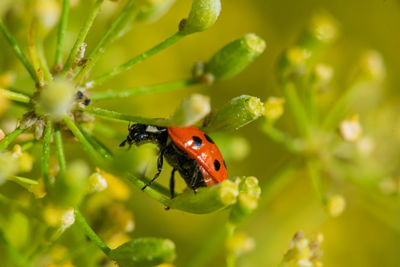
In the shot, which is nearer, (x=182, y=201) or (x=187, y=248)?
(x=182, y=201)

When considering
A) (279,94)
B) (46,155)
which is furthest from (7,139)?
(279,94)

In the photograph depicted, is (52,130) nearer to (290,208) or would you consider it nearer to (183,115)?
(183,115)

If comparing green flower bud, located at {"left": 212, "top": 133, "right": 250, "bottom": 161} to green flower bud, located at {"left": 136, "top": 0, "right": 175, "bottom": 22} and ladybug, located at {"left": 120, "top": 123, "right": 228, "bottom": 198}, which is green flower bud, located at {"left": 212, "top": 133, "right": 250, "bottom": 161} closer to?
ladybug, located at {"left": 120, "top": 123, "right": 228, "bottom": 198}

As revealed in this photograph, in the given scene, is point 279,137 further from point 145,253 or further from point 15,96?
point 15,96

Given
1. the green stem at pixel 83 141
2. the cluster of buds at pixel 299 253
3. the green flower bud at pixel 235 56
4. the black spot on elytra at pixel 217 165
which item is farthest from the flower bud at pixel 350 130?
the green stem at pixel 83 141

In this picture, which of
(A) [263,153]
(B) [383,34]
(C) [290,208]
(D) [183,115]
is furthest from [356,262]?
(D) [183,115]

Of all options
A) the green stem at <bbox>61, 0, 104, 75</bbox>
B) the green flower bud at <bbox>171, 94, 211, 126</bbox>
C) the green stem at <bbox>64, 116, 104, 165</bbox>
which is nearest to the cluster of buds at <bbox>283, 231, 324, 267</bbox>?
the green flower bud at <bbox>171, 94, 211, 126</bbox>
